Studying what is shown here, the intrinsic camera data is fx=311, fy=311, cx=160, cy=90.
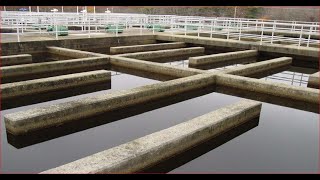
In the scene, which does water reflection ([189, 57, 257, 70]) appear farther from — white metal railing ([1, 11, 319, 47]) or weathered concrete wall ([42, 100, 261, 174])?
weathered concrete wall ([42, 100, 261, 174])

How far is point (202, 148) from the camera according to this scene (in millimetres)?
5465

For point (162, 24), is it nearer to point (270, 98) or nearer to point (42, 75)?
point (42, 75)

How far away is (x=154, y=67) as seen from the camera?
429 inches

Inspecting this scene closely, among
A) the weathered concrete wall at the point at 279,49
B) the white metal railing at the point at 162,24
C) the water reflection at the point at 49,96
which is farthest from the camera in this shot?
the white metal railing at the point at 162,24

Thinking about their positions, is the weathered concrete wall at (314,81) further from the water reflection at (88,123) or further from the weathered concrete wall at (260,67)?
the water reflection at (88,123)

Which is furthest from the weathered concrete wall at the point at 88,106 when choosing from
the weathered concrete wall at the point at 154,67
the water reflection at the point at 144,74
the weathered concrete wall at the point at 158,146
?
the weathered concrete wall at the point at 158,146

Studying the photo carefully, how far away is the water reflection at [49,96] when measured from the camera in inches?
295

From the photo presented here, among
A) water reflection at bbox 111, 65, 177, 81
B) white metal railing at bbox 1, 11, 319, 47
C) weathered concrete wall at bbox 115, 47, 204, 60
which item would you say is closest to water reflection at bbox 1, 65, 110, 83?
water reflection at bbox 111, 65, 177, 81

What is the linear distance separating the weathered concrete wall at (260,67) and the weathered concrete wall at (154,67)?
1237 mm

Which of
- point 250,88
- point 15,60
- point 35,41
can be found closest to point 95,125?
point 250,88

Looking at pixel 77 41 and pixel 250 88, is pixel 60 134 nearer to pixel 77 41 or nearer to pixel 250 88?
pixel 250 88

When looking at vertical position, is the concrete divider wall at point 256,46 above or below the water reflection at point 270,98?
above

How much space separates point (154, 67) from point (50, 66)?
3.58m

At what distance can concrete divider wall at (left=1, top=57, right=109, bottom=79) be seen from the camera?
9812mm
